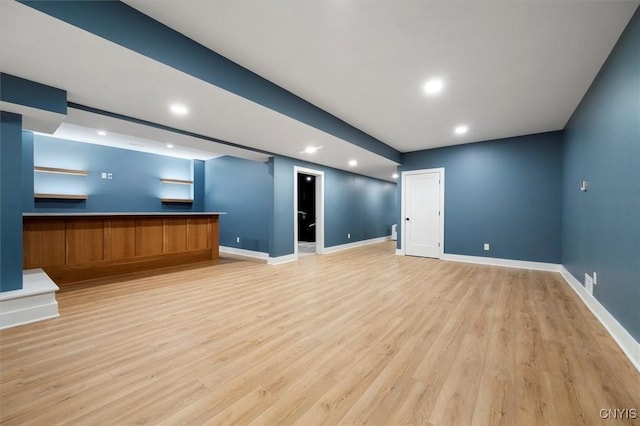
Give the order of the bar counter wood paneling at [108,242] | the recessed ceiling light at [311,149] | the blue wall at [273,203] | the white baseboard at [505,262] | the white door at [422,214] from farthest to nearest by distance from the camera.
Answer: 1. the white door at [422,214]
2. the blue wall at [273,203]
3. the recessed ceiling light at [311,149]
4. the white baseboard at [505,262]
5. the bar counter wood paneling at [108,242]

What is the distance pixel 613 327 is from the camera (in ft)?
7.02

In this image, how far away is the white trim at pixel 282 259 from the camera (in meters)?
5.16

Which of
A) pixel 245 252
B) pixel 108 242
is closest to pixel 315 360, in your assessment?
pixel 108 242

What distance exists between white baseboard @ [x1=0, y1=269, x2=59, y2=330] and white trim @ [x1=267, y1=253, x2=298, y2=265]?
3099 mm

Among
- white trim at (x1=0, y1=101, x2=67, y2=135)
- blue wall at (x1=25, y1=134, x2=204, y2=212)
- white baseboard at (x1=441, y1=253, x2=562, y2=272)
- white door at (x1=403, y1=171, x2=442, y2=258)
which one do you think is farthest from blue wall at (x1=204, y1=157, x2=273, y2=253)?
white baseboard at (x1=441, y1=253, x2=562, y2=272)

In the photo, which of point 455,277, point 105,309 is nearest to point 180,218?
point 105,309

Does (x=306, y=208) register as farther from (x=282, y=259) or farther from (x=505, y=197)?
(x=505, y=197)

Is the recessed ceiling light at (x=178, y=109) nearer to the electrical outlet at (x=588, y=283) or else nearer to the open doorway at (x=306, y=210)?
the electrical outlet at (x=588, y=283)

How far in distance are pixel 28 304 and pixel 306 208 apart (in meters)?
7.16

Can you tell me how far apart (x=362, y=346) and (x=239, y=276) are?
9.03 ft

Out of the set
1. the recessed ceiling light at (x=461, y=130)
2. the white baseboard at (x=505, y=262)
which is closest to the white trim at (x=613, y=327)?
the white baseboard at (x=505, y=262)

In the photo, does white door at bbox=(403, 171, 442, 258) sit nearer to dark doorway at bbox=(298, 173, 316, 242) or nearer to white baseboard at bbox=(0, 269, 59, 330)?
dark doorway at bbox=(298, 173, 316, 242)

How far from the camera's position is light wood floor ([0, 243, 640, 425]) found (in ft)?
4.40

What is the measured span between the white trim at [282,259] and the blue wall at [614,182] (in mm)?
4548
